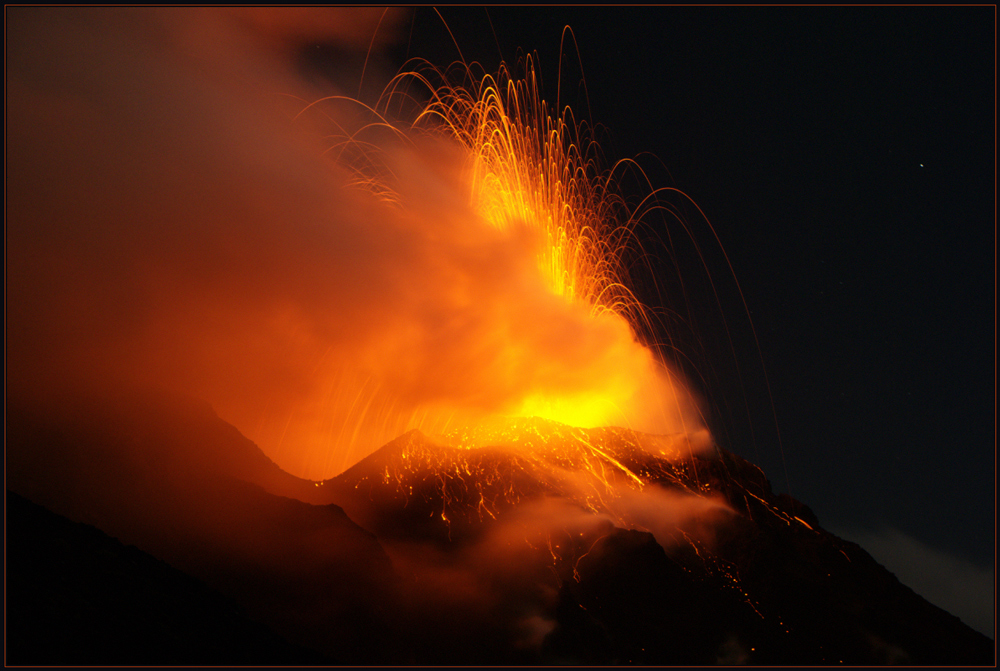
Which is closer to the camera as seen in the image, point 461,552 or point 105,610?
point 105,610

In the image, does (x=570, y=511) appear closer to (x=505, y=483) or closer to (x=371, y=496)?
(x=505, y=483)

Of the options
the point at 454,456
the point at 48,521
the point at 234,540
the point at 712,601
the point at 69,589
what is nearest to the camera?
the point at 69,589

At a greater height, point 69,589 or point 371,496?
point 371,496

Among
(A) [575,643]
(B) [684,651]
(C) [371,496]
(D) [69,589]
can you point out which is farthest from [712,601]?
(D) [69,589]

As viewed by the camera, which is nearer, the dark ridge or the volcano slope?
the dark ridge

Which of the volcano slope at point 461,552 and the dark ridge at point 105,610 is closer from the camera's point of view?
the dark ridge at point 105,610

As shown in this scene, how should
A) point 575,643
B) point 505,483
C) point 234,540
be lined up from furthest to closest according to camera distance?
point 505,483
point 575,643
point 234,540

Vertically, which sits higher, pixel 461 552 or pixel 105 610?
pixel 461 552

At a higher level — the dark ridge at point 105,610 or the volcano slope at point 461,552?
the volcano slope at point 461,552
